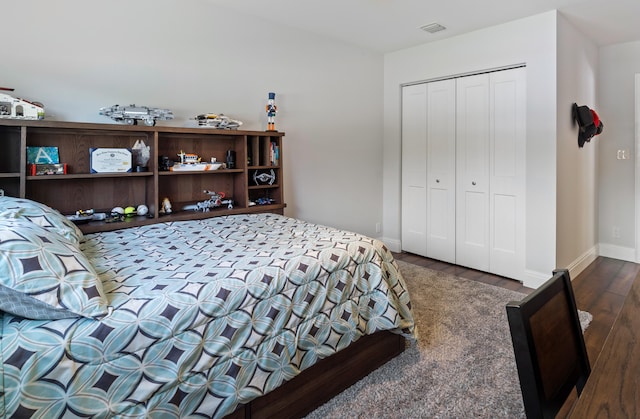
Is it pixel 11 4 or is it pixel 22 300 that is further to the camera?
pixel 11 4

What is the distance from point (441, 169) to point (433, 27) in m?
1.37

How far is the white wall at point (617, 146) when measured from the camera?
12.9ft

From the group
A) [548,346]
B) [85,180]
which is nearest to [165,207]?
[85,180]

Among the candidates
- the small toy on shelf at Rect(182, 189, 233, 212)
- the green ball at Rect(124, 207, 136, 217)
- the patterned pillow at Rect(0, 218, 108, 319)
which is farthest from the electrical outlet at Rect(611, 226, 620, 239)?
the patterned pillow at Rect(0, 218, 108, 319)

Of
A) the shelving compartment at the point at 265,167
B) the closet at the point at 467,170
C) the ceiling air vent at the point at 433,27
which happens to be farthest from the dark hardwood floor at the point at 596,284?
the ceiling air vent at the point at 433,27

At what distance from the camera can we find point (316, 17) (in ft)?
10.7

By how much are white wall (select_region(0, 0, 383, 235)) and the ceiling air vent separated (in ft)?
2.61

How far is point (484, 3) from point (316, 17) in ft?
4.43

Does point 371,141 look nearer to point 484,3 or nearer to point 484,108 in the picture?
point 484,108

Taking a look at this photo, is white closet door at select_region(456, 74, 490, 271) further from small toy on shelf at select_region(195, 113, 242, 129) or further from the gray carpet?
small toy on shelf at select_region(195, 113, 242, 129)

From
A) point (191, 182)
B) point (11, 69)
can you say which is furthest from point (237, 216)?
point (11, 69)

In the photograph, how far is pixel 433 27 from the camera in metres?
3.46

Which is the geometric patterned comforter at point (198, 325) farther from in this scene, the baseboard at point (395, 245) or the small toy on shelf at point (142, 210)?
the baseboard at point (395, 245)

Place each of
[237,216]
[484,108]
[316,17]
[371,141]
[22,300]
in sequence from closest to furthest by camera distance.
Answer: [22,300]
[237,216]
[316,17]
[484,108]
[371,141]
